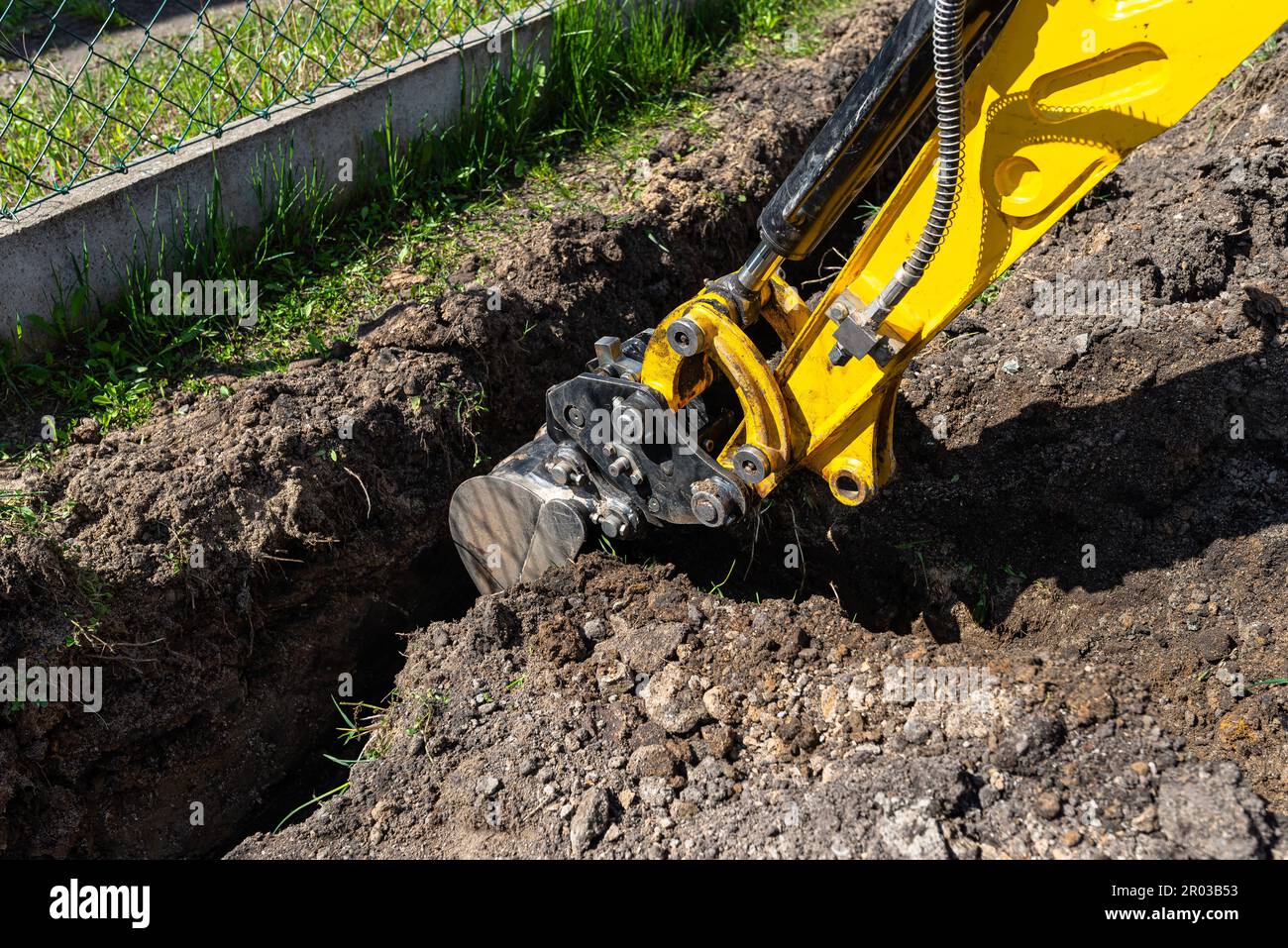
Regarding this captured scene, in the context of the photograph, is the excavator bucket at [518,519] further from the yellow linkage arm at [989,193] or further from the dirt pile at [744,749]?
the yellow linkage arm at [989,193]

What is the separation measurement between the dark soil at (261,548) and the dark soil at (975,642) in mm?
444

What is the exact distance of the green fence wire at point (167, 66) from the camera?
377 centimetres

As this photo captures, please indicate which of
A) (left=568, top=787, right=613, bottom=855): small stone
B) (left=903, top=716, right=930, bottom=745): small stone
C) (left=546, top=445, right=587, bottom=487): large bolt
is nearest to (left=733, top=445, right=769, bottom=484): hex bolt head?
(left=546, top=445, right=587, bottom=487): large bolt

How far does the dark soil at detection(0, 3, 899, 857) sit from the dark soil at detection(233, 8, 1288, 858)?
1.46 feet

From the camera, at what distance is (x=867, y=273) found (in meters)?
2.57

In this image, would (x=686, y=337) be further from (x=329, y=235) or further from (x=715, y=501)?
(x=329, y=235)

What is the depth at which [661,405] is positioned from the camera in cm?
288

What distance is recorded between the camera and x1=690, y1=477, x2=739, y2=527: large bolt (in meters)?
2.86

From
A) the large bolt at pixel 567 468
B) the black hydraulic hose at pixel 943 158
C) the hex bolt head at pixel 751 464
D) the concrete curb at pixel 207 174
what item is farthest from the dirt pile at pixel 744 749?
the concrete curb at pixel 207 174

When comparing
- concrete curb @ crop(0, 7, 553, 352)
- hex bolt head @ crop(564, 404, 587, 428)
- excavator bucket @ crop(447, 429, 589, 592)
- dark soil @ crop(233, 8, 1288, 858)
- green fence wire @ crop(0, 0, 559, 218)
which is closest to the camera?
dark soil @ crop(233, 8, 1288, 858)

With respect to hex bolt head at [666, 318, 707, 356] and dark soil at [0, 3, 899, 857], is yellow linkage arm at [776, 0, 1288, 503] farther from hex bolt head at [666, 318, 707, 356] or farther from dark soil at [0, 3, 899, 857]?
dark soil at [0, 3, 899, 857]

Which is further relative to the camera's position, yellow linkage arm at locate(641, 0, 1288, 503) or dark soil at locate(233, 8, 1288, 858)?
dark soil at locate(233, 8, 1288, 858)

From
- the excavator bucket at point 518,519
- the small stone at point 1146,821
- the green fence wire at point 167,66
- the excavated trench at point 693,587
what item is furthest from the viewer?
the green fence wire at point 167,66

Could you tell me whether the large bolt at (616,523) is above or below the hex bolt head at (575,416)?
below
